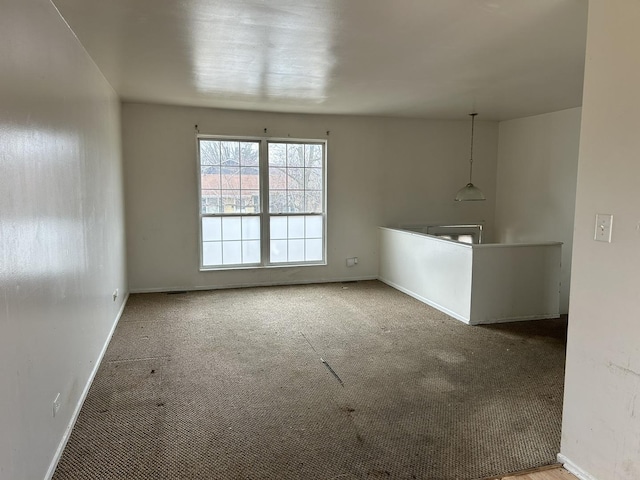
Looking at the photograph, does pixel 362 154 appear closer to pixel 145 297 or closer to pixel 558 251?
pixel 558 251

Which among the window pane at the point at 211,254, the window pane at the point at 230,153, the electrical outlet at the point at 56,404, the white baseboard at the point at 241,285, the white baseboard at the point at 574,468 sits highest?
the window pane at the point at 230,153

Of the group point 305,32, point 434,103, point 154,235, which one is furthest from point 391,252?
point 305,32

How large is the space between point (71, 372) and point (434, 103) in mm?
4656

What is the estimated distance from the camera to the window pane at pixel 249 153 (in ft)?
20.2

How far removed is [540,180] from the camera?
615 cm

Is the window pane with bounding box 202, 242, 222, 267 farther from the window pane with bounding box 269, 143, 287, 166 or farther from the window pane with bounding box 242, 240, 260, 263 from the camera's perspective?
the window pane with bounding box 269, 143, 287, 166

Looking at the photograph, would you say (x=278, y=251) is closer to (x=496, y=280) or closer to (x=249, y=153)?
(x=249, y=153)

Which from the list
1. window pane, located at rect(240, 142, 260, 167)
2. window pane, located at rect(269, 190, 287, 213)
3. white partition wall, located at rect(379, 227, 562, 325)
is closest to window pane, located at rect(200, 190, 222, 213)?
window pane, located at rect(240, 142, 260, 167)

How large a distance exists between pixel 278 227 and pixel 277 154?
1.04 metres

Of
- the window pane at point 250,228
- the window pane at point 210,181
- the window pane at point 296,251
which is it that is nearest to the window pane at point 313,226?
the window pane at point 296,251

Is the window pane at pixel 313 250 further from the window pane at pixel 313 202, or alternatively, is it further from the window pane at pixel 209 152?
the window pane at pixel 209 152

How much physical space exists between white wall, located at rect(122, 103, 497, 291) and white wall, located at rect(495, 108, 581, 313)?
275mm

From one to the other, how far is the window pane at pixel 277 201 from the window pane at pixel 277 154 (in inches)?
16.1

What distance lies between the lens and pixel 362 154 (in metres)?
6.58
